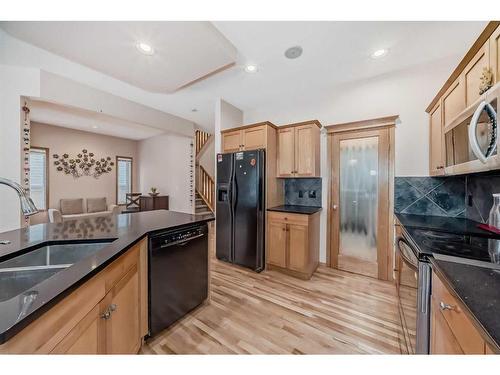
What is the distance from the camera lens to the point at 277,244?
279 centimetres

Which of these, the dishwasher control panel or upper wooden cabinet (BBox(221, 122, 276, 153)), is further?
upper wooden cabinet (BBox(221, 122, 276, 153))

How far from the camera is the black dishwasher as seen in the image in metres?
1.49

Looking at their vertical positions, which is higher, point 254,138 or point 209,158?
point 209,158

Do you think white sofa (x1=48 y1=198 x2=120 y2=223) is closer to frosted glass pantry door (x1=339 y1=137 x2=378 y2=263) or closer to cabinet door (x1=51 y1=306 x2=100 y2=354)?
cabinet door (x1=51 y1=306 x2=100 y2=354)

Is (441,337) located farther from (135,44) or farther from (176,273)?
(135,44)

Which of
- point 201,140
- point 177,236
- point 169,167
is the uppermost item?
point 201,140

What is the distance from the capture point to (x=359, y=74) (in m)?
2.63

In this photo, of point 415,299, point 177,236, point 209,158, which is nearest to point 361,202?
point 415,299

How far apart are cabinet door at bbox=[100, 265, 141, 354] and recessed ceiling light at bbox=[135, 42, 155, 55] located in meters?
1.99

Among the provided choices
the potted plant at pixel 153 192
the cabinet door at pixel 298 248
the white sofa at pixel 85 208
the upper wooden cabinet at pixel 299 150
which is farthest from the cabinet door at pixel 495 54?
the white sofa at pixel 85 208

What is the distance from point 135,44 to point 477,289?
113 inches

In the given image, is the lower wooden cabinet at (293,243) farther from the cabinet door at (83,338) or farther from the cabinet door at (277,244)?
the cabinet door at (83,338)

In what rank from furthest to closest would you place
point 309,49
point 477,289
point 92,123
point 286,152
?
point 92,123
point 286,152
point 309,49
point 477,289

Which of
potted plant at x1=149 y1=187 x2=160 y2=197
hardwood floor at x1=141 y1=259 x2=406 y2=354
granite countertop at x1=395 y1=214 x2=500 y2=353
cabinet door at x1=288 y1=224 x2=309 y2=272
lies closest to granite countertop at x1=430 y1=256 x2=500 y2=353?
granite countertop at x1=395 y1=214 x2=500 y2=353
